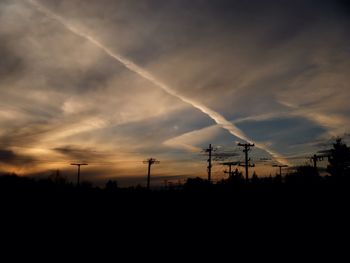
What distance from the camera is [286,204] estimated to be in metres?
20.9

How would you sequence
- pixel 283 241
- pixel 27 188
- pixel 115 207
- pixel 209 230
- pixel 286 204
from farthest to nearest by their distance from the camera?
pixel 27 188 → pixel 115 207 → pixel 286 204 → pixel 209 230 → pixel 283 241

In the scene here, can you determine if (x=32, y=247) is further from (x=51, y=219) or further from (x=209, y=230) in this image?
(x=209, y=230)

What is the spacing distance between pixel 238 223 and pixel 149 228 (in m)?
5.27

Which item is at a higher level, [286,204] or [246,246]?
[286,204]

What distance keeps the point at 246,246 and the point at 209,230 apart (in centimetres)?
294

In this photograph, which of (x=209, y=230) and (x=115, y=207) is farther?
(x=115, y=207)

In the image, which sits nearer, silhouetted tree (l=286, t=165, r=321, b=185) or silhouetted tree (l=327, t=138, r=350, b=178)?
silhouetted tree (l=286, t=165, r=321, b=185)

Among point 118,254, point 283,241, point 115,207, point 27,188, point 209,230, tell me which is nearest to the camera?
point 118,254

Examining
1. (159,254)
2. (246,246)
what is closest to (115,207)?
(159,254)

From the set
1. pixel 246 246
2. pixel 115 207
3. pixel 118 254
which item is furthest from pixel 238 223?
pixel 115 207

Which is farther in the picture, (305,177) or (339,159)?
(339,159)

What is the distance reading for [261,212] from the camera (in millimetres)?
19781

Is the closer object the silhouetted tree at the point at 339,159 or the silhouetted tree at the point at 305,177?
the silhouetted tree at the point at 305,177

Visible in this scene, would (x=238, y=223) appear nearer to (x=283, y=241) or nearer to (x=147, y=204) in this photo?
(x=283, y=241)
